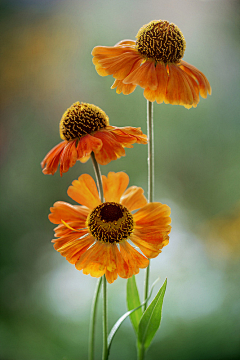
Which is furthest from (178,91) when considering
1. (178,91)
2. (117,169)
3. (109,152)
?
(117,169)

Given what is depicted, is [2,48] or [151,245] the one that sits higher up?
[2,48]

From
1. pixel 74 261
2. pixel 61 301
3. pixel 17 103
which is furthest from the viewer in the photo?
pixel 17 103

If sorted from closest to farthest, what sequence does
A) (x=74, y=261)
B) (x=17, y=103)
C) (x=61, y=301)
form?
1. (x=74, y=261)
2. (x=61, y=301)
3. (x=17, y=103)

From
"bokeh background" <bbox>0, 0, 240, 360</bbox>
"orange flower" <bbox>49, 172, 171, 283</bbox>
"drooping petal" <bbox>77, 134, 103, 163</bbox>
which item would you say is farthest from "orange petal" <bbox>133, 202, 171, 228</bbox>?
"bokeh background" <bbox>0, 0, 240, 360</bbox>

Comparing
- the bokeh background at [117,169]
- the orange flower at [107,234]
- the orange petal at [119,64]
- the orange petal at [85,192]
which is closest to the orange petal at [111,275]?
the orange flower at [107,234]

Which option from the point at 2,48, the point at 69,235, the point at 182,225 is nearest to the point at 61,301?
the point at 182,225

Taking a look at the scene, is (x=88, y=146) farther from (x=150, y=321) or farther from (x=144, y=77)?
(x=150, y=321)

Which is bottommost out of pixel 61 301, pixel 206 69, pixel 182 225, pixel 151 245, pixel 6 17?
pixel 61 301

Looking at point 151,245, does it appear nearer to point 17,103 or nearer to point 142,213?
point 142,213

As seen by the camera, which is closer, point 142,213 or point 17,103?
point 142,213
